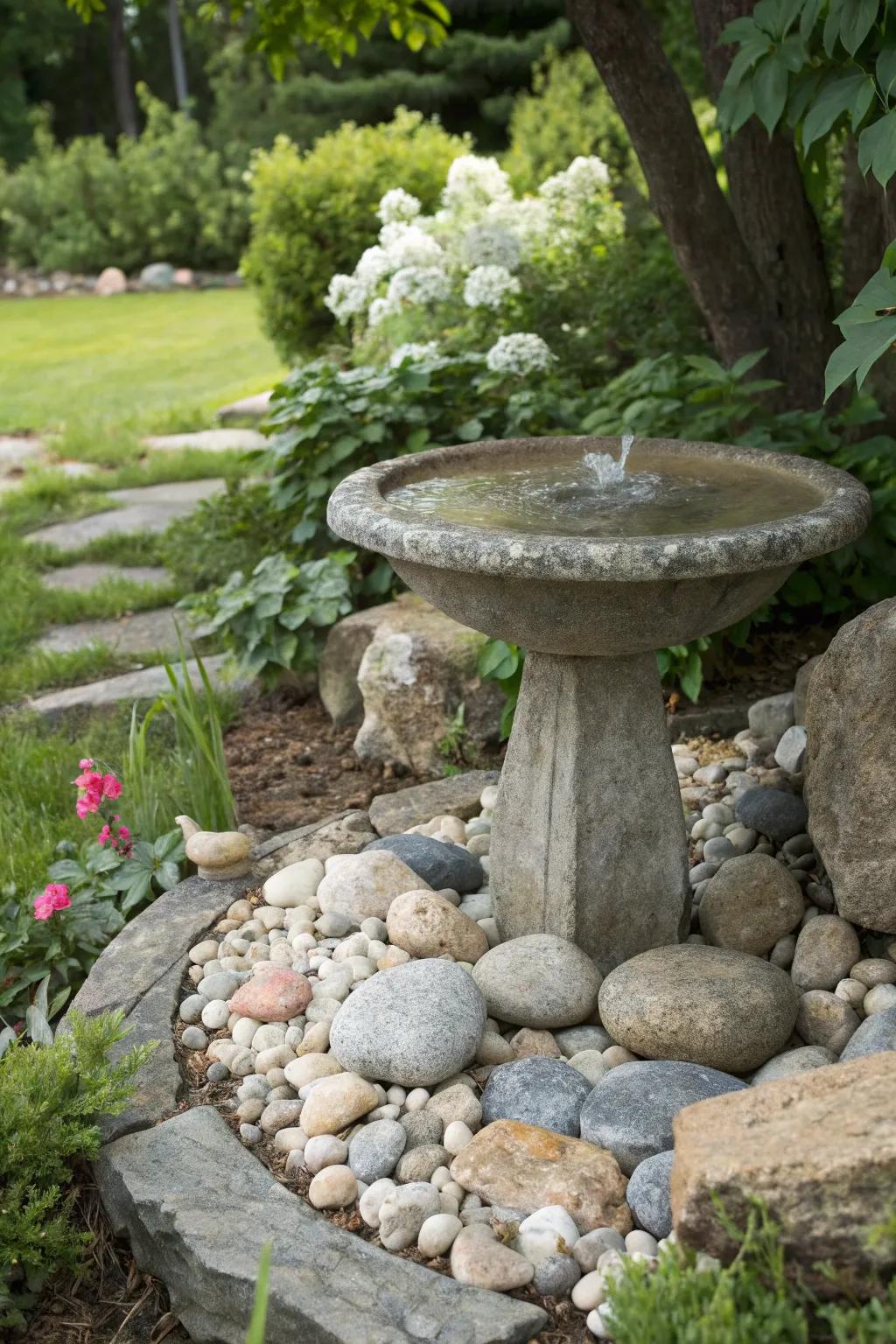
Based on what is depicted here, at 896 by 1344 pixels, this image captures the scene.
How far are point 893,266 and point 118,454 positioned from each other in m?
6.64

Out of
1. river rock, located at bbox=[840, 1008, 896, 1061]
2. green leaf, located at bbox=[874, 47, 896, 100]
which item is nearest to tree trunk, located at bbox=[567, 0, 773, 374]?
green leaf, located at bbox=[874, 47, 896, 100]

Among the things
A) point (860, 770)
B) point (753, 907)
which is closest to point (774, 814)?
point (753, 907)

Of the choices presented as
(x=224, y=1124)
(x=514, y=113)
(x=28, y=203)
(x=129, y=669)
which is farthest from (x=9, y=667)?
(x=28, y=203)

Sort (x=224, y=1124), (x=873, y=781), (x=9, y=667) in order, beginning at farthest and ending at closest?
1. (x=9, y=667)
2. (x=873, y=781)
3. (x=224, y=1124)

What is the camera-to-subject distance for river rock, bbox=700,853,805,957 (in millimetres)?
2762

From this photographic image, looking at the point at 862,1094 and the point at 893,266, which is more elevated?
the point at 893,266

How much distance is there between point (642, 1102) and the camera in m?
2.20

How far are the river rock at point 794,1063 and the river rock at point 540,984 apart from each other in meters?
0.36

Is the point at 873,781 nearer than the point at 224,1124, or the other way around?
the point at 224,1124

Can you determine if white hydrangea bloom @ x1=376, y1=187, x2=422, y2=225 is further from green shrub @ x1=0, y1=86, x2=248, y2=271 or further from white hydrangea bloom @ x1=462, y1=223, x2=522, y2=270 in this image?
green shrub @ x1=0, y1=86, x2=248, y2=271

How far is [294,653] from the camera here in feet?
14.3

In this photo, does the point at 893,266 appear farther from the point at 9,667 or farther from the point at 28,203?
the point at 28,203

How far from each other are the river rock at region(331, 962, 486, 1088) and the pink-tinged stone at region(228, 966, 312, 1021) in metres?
0.19

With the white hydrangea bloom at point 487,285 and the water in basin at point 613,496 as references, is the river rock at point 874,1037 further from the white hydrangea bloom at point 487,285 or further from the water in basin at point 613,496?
the white hydrangea bloom at point 487,285
